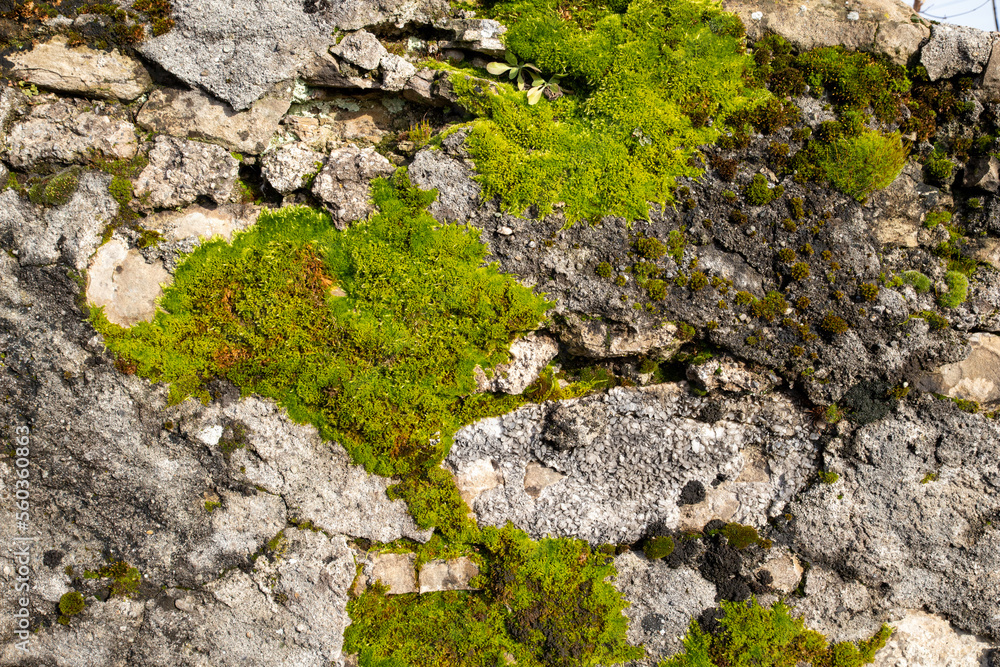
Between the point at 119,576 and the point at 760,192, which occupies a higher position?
the point at 760,192

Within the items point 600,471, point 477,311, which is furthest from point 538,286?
point 600,471

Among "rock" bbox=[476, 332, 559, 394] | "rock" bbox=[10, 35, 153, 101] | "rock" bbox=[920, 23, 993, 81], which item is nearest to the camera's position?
"rock" bbox=[10, 35, 153, 101]

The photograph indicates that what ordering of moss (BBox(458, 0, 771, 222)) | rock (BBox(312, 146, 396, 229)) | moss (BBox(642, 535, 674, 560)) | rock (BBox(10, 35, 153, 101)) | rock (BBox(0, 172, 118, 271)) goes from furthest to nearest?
moss (BBox(642, 535, 674, 560))
moss (BBox(458, 0, 771, 222))
rock (BBox(312, 146, 396, 229))
rock (BBox(10, 35, 153, 101))
rock (BBox(0, 172, 118, 271))

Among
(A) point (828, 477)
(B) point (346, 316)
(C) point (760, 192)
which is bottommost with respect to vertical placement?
(A) point (828, 477)

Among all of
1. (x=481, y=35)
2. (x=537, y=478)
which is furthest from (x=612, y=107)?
(x=537, y=478)

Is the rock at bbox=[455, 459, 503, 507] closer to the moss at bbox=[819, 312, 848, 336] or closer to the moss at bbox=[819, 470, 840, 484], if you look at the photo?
the moss at bbox=[819, 470, 840, 484]

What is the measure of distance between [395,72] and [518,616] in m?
7.30

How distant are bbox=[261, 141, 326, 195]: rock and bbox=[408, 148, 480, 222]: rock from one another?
1.26 metres

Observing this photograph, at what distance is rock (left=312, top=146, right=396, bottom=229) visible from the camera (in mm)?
6473

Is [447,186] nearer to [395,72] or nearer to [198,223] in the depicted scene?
[395,72]

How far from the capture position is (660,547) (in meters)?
6.98

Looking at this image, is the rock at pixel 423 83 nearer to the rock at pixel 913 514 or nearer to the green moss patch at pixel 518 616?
the green moss patch at pixel 518 616

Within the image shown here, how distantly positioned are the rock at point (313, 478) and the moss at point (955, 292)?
734cm
